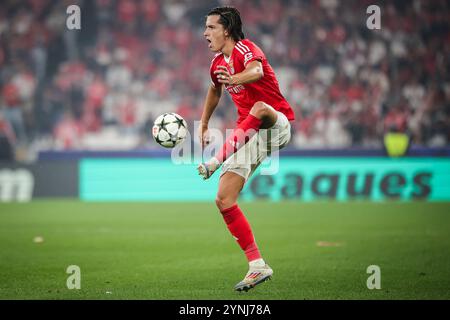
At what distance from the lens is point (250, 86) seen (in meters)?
7.16

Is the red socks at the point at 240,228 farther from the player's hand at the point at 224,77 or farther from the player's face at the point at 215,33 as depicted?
the player's face at the point at 215,33

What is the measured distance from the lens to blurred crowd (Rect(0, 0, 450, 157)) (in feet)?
67.2

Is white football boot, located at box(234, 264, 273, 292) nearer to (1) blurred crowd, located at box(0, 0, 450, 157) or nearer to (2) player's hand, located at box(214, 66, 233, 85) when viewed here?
(2) player's hand, located at box(214, 66, 233, 85)

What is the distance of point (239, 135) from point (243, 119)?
524 millimetres

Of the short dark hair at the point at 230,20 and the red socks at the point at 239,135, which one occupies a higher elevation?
the short dark hair at the point at 230,20

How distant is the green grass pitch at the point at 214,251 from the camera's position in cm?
682

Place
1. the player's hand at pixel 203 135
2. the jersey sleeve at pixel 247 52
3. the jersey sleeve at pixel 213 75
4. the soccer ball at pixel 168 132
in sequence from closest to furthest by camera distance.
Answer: the jersey sleeve at pixel 247 52, the soccer ball at pixel 168 132, the jersey sleeve at pixel 213 75, the player's hand at pixel 203 135

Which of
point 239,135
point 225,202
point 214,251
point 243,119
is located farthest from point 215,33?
point 214,251

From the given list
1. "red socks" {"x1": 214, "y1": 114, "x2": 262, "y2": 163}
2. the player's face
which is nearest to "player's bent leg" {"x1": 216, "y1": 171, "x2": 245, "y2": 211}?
"red socks" {"x1": 214, "y1": 114, "x2": 262, "y2": 163}

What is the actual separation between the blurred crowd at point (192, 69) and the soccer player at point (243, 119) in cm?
1246

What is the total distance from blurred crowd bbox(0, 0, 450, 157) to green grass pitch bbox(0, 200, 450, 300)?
459cm

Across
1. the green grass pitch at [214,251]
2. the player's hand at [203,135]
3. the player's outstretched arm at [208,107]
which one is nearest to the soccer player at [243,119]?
the player's outstretched arm at [208,107]

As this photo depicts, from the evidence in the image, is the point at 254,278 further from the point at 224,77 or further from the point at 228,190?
the point at 224,77

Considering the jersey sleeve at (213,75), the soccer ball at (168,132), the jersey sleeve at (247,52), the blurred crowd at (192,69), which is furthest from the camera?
the blurred crowd at (192,69)
